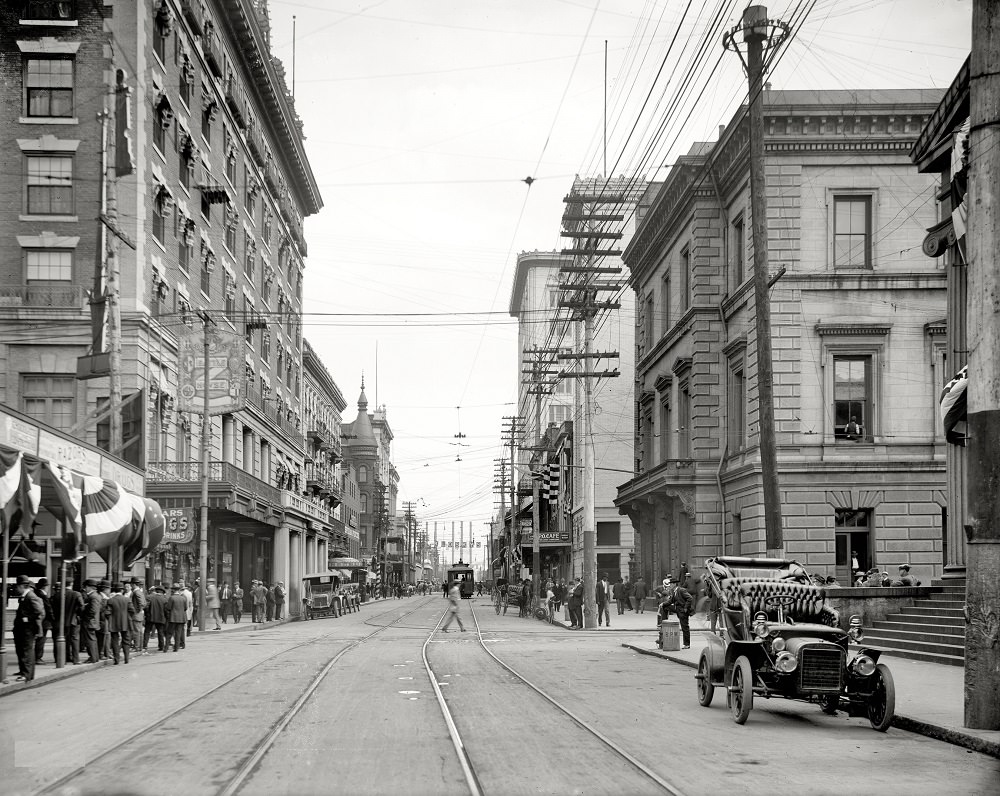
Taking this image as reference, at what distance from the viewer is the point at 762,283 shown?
2394 centimetres

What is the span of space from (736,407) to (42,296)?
23.9m

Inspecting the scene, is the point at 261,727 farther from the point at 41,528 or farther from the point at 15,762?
the point at 41,528

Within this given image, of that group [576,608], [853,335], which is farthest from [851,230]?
[576,608]

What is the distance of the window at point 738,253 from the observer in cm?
4088

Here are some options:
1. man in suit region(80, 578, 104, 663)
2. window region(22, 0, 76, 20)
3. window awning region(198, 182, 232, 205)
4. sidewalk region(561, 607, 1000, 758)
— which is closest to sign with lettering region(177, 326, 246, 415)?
window awning region(198, 182, 232, 205)

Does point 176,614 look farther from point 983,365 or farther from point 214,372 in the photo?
point 983,365

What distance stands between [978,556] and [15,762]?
1004 cm

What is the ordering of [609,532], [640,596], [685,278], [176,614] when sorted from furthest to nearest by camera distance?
1. [609,532]
2. [640,596]
3. [685,278]
4. [176,614]

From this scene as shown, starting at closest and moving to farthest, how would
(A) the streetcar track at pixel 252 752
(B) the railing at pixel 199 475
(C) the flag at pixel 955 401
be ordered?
(A) the streetcar track at pixel 252 752, (C) the flag at pixel 955 401, (B) the railing at pixel 199 475

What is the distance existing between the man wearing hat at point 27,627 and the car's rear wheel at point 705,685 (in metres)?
10.8

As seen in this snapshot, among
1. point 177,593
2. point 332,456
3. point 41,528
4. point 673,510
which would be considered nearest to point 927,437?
point 673,510

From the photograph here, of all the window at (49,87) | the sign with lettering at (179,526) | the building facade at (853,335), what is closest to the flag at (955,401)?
the building facade at (853,335)

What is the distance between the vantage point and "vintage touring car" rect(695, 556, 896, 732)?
1324 cm

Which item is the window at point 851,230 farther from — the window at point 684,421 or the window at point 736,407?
the window at point 684,421
